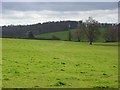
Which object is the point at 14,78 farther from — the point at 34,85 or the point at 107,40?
the point at 107,40

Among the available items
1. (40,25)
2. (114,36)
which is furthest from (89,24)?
(40,25)

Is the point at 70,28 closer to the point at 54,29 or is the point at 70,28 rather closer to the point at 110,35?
the point at 54,29

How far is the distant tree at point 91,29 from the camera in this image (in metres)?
91.3

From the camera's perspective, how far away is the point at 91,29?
91375 mm

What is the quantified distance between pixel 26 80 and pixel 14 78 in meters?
0.92

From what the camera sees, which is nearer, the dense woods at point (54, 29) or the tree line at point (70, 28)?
the tree line at point (70, 28)

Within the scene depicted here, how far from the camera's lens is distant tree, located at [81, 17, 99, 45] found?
300 feet

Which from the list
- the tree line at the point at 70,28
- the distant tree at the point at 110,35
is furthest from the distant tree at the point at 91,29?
the distant tree at the point at 110,35

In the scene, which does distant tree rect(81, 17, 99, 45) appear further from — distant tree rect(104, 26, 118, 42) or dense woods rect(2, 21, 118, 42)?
distant tree rect(104, 26, 118, 42)

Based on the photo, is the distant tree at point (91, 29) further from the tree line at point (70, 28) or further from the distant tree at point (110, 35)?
the distant tree at point (110, 35)

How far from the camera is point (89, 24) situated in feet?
302

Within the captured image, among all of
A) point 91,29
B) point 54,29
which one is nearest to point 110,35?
point 91,29

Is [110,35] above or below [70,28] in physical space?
below

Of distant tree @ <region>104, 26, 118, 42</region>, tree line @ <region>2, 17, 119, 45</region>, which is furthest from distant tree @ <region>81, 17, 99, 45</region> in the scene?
distant tree @ <region>104, 26, 118, 42</region>
